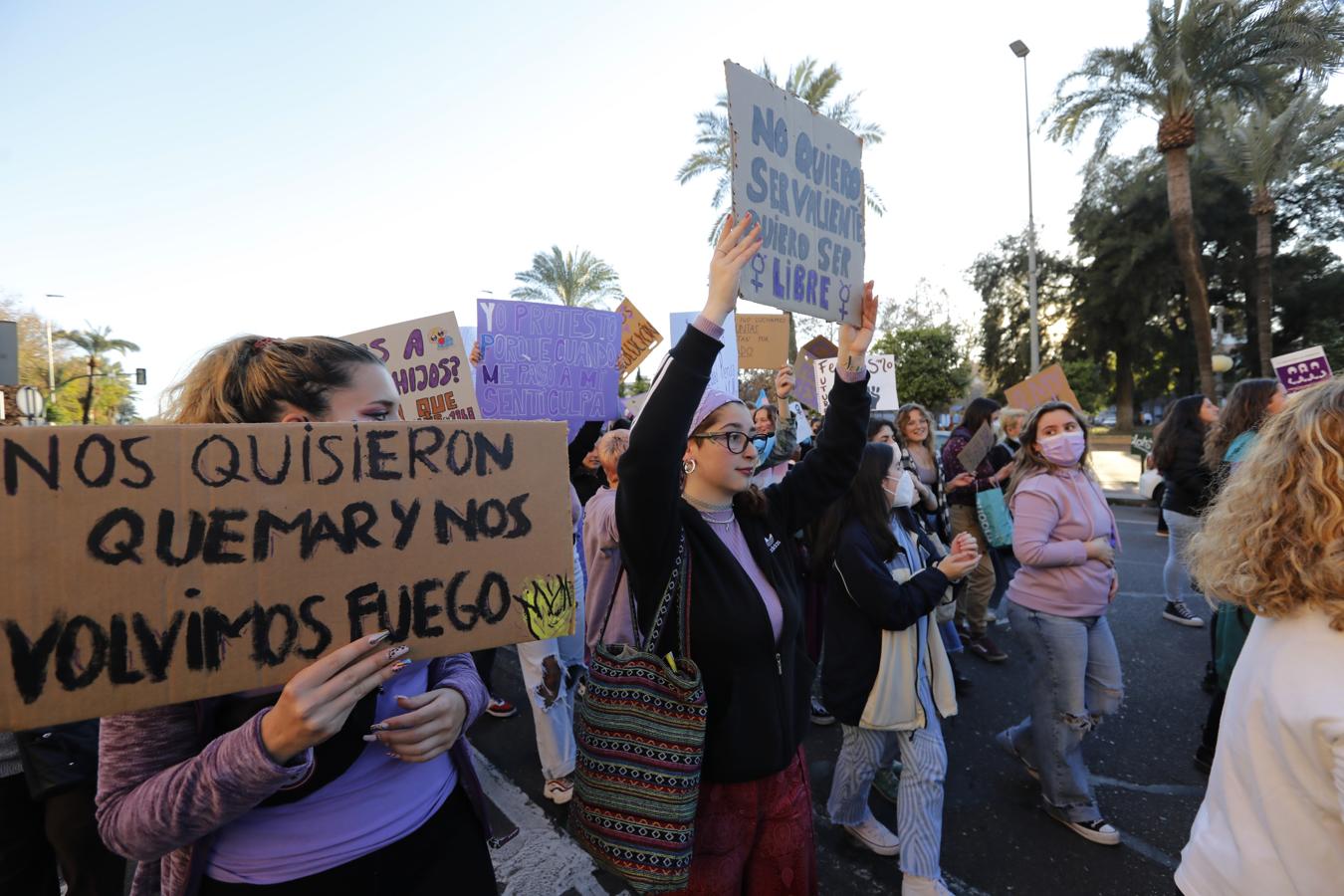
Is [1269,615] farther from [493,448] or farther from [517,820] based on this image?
[517,820]

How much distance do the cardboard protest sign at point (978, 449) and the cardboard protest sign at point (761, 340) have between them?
2557 mm

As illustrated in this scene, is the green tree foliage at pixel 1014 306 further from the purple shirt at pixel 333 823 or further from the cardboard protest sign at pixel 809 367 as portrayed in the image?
the purple shirt at pixel 333 823

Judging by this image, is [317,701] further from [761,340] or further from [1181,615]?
[1181,615]

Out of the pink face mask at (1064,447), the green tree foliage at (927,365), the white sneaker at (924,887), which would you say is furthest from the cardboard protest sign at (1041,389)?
the green tree foliage at (927,365)

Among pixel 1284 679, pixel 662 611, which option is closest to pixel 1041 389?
pixel 1284 679

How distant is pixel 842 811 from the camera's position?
3010 millimetres

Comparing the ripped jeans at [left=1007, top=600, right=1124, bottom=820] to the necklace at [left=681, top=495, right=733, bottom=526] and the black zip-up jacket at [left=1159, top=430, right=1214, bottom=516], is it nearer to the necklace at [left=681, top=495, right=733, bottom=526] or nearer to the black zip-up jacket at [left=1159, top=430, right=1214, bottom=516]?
the necklace at [left=681, top=495, right=733, bottom=526]

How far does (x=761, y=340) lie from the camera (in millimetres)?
7402

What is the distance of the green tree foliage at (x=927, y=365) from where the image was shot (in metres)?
28.5

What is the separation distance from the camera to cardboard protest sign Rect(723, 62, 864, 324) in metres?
2.15

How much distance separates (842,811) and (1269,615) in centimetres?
220

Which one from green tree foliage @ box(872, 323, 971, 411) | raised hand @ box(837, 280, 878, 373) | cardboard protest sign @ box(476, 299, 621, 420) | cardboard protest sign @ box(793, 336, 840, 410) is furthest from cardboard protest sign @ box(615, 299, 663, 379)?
green tree foliage @ box(872, 323, 971, 411)

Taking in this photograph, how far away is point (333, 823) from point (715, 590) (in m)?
1.07

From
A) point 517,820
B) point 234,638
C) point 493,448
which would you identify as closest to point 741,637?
point 493,448
